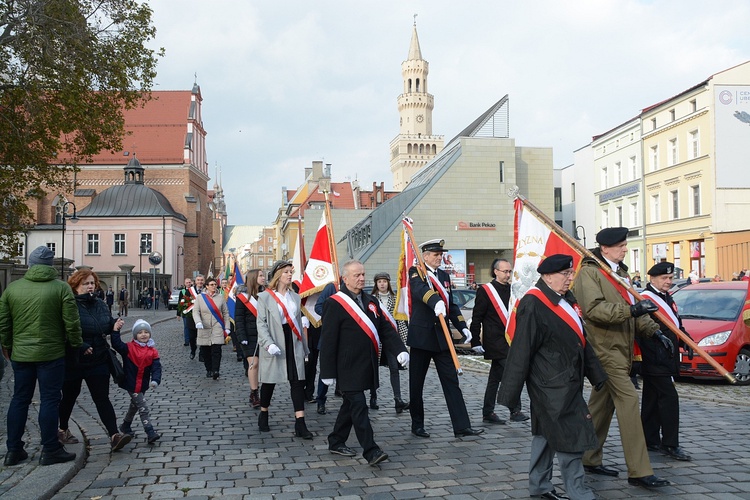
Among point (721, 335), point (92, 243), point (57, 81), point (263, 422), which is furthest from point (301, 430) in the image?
point (92, 243)

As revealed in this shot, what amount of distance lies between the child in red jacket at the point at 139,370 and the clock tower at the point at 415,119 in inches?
4637

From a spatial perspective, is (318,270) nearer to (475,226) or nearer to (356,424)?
(356,424)

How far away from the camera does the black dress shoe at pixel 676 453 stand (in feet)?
21.1

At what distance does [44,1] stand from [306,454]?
44.9 feet

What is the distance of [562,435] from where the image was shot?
5004 millimetres

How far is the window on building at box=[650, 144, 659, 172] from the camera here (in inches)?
1797

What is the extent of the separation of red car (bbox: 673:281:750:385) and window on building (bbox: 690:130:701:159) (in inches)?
1251

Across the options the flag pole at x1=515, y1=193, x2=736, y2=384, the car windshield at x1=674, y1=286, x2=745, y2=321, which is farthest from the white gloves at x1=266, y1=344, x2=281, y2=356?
the car windshield at x1=674, y1=286, x2=745, y2=321

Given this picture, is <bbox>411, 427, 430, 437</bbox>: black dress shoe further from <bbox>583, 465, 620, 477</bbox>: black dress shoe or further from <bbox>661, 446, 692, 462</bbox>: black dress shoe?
<bbox>661, 446, 692, 462</bbox>: black dress shoe

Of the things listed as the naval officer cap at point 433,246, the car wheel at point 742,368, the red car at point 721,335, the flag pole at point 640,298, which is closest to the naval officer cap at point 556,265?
the flag pole at point 640,298

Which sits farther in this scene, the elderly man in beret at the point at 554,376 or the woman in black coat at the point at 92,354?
the woman in black coat at the point at 92,354

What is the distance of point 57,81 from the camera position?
17.4 metres

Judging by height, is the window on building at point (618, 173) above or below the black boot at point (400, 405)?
above

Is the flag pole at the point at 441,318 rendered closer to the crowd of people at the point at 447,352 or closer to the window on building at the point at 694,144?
the crowd of people at the point at 447,352
